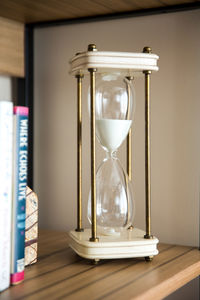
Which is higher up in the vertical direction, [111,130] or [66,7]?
[66,7]

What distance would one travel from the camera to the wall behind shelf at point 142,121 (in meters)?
1.12

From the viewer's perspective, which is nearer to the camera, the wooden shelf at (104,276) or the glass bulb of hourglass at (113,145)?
the wooden shelf at (104,276)

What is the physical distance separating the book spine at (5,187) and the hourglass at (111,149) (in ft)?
0.61

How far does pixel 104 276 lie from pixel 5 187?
24cm

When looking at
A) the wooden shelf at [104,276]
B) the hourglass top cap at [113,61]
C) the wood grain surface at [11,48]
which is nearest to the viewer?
the wooden shelf at [104,276]

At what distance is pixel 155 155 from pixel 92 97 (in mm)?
351

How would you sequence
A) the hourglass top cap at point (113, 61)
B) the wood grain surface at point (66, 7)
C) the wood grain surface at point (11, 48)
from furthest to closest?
1. the wood grain surface at point (11, 48)
2. the wood grain surface at point (66, 7)
3. the hourglass top cap at point (113, 61)

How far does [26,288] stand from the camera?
0.75 m

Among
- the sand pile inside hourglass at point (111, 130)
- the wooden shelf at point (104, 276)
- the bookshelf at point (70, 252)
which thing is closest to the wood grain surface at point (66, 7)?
the bookshelf at point (70, 252)

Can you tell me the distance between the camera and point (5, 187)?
735 mm

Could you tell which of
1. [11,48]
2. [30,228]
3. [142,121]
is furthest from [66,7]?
[30,228]

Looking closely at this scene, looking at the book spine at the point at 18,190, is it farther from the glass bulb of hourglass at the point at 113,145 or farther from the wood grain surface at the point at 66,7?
the wood grain surface at the point at 66,7

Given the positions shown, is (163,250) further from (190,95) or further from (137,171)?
(190,95)

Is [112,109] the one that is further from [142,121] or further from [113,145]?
[142,121]
